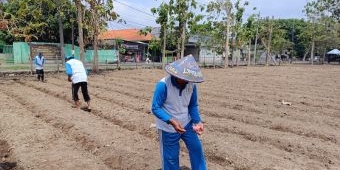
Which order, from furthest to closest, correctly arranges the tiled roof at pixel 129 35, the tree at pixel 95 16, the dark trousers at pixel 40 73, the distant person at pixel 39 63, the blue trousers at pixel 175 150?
the tiled roof at pixel 129 35 < the tree at pixel 95 16 < the dark trousers at pixel 40 73 < the distant person at pixel 39 63 < the blue trousers at pixel 175 150

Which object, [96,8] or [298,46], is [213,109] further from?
[298,46]

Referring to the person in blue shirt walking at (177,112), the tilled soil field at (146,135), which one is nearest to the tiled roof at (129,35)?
the tilled soil field at (146,135)

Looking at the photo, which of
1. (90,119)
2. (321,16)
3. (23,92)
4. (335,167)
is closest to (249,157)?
(335,167)

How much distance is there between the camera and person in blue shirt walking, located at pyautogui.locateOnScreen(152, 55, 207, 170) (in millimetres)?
4113

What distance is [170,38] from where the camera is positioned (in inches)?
1394

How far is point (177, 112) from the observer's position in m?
4.30

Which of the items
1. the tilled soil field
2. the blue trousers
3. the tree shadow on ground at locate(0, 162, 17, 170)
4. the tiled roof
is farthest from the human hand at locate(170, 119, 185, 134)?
the tiled roof

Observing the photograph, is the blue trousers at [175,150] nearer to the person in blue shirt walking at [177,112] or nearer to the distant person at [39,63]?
the person in blue shirt walking at [177,112]

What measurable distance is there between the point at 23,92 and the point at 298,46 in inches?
2995

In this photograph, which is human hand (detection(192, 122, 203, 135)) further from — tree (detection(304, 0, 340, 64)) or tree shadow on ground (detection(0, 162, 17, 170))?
tree (detection(304, 0, 340, 64))

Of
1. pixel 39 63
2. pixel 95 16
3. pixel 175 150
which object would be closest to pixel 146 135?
pixel 175 150

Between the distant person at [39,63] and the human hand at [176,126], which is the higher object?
the distant person at [39,63]

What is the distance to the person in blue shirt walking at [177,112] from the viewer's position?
4.11 meters

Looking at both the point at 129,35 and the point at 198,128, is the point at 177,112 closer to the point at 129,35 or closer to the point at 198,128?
the point at 198,128
